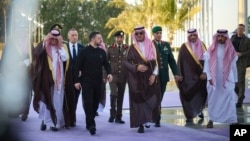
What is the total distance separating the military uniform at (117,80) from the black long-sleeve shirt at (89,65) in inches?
49.9

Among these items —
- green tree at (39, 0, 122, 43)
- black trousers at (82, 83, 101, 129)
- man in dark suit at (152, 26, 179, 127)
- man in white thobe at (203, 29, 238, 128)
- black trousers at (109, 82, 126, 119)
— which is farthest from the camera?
green tree at (39, 0, 122, 43)

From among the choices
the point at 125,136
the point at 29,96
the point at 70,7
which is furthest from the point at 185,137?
the point at 70,7

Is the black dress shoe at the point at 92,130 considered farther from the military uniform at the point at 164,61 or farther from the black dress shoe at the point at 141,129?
the military uniform at the point at 164,61

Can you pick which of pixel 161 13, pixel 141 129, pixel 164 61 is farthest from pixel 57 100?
pixel 161 13

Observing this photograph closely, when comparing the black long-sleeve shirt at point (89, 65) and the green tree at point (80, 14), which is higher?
the green tree at point (80, 14)

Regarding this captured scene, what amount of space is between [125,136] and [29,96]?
3164mm

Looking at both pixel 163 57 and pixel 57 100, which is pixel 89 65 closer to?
pixel 57 100

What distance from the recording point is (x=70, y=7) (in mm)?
54812

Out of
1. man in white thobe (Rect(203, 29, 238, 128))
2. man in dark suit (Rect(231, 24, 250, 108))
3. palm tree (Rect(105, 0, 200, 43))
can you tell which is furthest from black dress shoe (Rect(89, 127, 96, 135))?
palm tree (Rect(105, 0, 200, 43))

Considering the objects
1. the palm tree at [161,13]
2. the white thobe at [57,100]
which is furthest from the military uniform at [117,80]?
the palm tree at [161,13]

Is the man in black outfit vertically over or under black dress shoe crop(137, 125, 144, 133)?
over

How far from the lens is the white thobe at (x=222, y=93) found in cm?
838

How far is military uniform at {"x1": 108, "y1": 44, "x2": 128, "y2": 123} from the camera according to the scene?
927 cm

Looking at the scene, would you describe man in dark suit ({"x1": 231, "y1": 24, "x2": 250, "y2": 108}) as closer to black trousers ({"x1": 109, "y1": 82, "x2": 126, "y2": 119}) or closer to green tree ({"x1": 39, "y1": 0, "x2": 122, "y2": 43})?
black trousers ({"x1": 109, "y1": 82, "x2": 126, "y2": 119})
